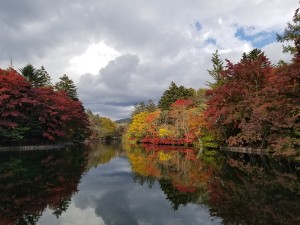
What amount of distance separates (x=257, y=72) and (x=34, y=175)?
24043 millimetres

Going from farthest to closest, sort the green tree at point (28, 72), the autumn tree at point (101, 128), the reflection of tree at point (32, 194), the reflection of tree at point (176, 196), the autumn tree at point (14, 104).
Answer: the autumn tree at point (101, 128) → the green tree at point (28, 72) → the autumn tree at point (14, 104) → the reflection of tree at point (176, 196) → the reflection of tree at point (32, 194)

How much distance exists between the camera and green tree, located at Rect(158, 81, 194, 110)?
219 ft

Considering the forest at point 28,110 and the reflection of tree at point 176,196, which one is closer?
the reflection of tree at point 176,196

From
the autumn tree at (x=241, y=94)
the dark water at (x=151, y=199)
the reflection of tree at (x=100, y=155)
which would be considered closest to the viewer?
the dark water at (x=151, y=199)

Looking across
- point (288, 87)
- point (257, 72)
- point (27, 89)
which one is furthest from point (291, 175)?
point (27, 89)

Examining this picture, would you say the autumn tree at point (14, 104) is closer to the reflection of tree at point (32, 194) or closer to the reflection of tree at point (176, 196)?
the reflection of tree at point (32, 194)

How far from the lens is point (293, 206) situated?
9133mm

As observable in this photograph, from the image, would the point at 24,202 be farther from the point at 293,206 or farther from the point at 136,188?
the point at 293,206

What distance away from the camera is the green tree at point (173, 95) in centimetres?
6662

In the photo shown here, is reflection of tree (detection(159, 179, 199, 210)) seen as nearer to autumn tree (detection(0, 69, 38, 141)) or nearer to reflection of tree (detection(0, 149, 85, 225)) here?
reflection of tree (detection(0, 149, 85, 225))

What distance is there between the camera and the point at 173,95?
220ft

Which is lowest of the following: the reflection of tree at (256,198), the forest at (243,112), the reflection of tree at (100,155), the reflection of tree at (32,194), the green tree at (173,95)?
the reflection of tree at (256,198)

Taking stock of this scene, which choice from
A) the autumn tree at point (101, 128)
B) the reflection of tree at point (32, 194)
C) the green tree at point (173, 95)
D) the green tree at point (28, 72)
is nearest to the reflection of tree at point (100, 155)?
the reflection of tree at point (32, 194)

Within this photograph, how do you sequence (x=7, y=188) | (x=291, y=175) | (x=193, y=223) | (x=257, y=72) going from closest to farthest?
(x=193, y=223)
(x=7, y=188)
(x=291, y=175)
(x=257, y=72)
